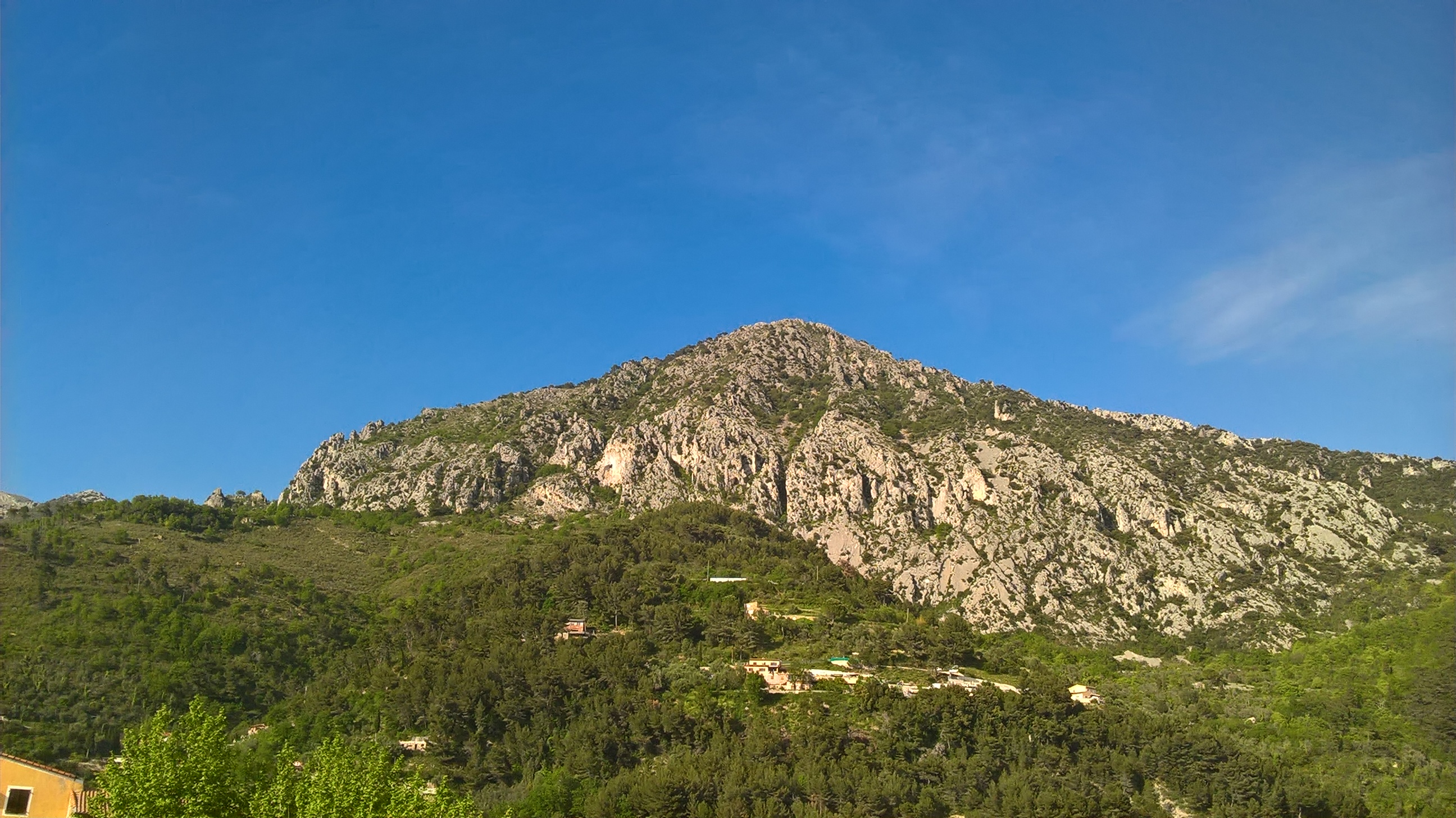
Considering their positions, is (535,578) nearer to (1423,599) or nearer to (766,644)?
(766,644)

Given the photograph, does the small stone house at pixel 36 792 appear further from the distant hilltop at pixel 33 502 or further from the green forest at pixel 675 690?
the distant hilltop at pixel 33 502

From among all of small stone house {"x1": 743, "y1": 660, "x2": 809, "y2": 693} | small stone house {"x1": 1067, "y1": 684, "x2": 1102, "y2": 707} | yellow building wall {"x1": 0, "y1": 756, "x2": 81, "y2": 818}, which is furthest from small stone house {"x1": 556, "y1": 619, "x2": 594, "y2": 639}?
yellow building wall {"x1": 0, "y1": 756, "x2": 81, "y2": 818}

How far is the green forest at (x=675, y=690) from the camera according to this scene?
66875mm

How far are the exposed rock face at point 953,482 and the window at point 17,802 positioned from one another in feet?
285

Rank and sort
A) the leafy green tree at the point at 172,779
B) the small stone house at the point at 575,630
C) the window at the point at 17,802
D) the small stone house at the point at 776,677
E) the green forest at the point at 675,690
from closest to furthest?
the leafy green tree at the point at 172,779 → the window at the point at 17,802 → the green forest at the point at 675,690 → the small stone house at the point at 776,677 → the small stone house at the point at 575,630

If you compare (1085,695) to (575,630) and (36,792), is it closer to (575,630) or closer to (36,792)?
(575,630)

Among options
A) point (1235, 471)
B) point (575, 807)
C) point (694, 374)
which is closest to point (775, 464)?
point (694, 374)

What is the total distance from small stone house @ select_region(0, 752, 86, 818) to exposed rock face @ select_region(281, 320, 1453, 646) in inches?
3383

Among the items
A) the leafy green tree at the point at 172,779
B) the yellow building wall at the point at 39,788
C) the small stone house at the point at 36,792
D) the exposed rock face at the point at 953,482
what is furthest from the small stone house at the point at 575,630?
the leafy green tree at the point at 172,779

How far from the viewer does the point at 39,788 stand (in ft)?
122

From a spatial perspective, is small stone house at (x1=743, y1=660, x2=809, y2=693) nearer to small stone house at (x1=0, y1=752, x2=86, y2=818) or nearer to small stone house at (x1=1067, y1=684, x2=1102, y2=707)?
small stone house at (x1=1067, y1=684, x2=1102, y2=707)

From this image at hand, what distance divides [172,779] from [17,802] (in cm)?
884

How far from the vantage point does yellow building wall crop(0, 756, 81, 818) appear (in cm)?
3681

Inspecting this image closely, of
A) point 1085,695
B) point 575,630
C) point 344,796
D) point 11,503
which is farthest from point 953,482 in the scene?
point 11,503
